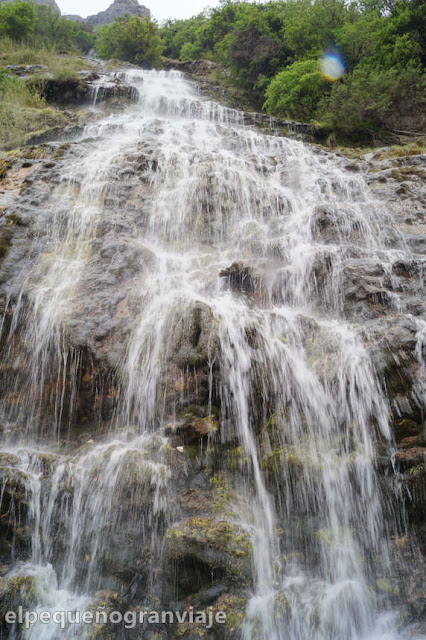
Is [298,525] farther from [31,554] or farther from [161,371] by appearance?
[31,554]

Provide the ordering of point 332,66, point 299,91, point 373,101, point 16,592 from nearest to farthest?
point 16,592, point 373,101, point 299,91, point 332,66

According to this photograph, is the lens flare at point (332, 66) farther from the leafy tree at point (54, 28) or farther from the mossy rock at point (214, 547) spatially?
the leafy tree at point (54, 28)

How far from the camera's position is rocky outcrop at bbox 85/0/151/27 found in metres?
43.8

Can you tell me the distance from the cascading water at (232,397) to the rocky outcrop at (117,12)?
50.4m

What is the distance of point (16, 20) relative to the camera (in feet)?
65.4

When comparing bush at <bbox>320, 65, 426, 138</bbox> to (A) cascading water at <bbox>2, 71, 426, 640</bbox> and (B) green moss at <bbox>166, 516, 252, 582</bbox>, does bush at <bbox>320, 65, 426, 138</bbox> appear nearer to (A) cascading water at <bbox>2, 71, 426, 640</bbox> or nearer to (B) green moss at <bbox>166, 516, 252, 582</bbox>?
(A) cascading water at <bbox>2, 71, 426, 640</bbox>

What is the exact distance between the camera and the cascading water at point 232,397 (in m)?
3.45

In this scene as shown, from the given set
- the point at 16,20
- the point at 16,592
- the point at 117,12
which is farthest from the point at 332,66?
the point at 117,12

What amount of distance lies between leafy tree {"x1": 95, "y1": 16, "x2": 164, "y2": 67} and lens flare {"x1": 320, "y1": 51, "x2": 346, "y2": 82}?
530 inches

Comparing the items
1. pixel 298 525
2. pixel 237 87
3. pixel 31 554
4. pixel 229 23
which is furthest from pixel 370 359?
pixel 229 23

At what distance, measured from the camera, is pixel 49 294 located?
17.9ft

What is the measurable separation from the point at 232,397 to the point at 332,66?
16886 millimetres

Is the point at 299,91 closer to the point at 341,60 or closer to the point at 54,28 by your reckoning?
the point at 341,60

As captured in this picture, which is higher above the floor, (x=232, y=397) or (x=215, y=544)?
(x=232, y=397)
